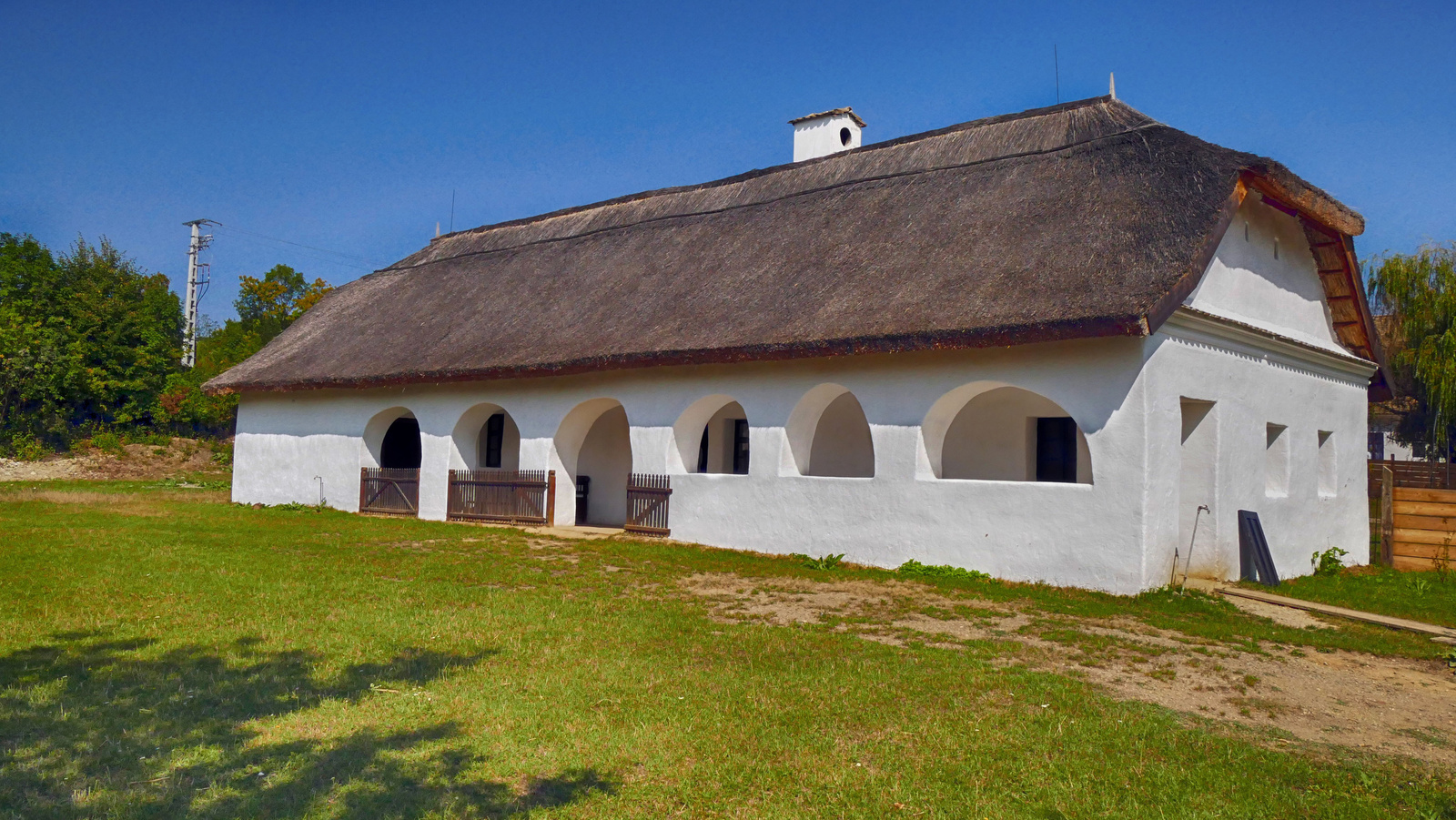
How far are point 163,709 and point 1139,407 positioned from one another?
9.04m

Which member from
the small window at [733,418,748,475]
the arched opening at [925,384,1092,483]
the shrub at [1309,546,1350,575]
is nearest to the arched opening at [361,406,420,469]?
the small window at [733,418,748,475]

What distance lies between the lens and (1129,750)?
16.8ft

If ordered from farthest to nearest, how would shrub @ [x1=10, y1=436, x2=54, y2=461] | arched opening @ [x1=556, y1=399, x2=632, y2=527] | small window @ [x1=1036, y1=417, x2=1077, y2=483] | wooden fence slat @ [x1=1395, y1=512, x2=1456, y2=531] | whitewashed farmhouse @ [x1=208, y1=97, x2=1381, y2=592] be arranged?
1. shrub @ [x1=10, y1=436, x2=54, y2=461]
2. arched opening @ [x1=556, y1=399, x2=632, y2=527]
3. small window @ [x1=1036, y1=417, x2=1077, y2=483]
4. wooden fence slat @ [x1=1395, y1=512, x2=1456, y2=531]
5. whitewashed farmhouse @ [x1=208, y1=97, x2=1381, y2=592]

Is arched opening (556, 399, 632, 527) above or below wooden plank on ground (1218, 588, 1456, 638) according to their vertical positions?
above

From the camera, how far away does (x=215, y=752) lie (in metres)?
4.69

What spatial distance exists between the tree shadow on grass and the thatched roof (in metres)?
7.44

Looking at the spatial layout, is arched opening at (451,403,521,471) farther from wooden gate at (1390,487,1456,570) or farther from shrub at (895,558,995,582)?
wooden gate at (1390,487,1456,570)

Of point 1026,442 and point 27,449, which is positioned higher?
point 1026,442

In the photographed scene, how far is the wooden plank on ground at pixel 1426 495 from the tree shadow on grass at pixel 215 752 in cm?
1341

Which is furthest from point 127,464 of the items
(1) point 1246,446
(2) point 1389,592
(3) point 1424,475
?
(3) point 1424,475

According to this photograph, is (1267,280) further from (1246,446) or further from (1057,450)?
(1057,450)

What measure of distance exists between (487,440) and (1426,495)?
16.2 m

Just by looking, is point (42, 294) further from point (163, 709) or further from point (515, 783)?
point (515, 783)

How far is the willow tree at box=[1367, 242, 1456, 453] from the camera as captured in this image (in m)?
25.0
